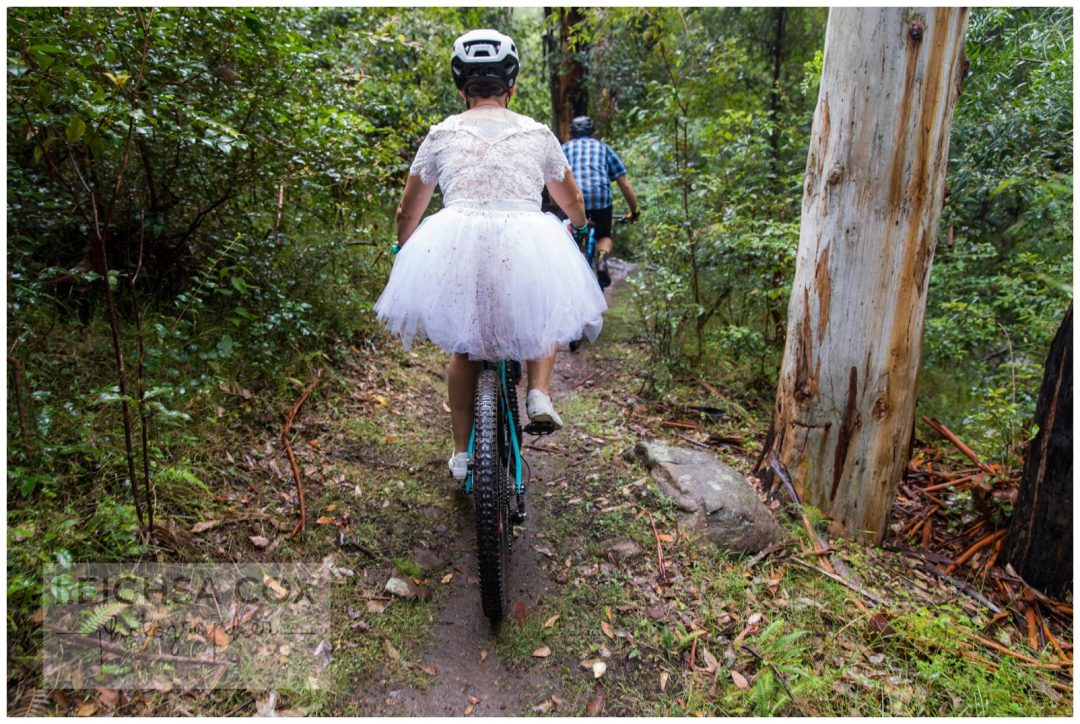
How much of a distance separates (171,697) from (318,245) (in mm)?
3575

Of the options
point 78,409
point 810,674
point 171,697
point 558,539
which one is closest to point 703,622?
point 810,674

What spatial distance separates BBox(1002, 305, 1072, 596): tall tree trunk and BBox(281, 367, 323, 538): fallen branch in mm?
3578

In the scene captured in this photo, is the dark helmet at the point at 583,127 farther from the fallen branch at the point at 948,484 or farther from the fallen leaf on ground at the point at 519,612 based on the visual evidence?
the fallen leaf on ground at the point at 519,612

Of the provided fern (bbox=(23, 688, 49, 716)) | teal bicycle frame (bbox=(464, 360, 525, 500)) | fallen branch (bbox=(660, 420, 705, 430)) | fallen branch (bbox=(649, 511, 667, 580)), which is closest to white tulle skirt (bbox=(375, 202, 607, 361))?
teal bicycle frame (bbox=(464, 360, 525, 500))

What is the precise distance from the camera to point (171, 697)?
6.35ft

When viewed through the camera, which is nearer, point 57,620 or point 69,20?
point 57,620

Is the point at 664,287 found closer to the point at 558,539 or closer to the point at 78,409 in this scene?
the point at 558,539

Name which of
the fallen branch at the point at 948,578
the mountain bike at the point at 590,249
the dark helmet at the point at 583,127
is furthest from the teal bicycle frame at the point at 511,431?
the dark helmet at the point at 583,127

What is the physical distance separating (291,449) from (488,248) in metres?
1.83

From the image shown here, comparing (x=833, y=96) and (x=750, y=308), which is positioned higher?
(x=833, y=96)

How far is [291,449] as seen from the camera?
3363 millimetres

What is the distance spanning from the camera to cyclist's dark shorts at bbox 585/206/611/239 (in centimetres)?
620

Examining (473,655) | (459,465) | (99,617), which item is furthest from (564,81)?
(99,617)

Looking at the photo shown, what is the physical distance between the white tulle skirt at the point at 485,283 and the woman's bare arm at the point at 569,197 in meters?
0.35
